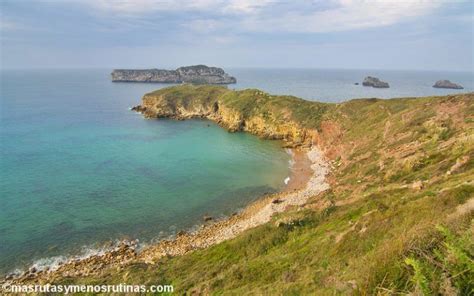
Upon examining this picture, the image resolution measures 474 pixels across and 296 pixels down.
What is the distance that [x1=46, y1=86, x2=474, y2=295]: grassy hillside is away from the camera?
7.62 meters

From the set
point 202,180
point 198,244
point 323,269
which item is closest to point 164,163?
point 202,180

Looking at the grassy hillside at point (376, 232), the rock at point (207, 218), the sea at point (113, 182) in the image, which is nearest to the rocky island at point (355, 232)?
the grassy hillside at point (376, 232)

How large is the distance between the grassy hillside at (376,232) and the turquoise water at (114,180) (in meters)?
11.5

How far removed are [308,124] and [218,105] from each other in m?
40.4

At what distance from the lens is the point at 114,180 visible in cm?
4819

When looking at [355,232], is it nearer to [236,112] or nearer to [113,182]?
[113,182]

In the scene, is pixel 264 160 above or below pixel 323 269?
below

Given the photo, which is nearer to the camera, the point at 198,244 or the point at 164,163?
the point at 198,244

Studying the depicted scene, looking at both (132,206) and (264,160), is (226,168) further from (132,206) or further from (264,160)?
(132,206)

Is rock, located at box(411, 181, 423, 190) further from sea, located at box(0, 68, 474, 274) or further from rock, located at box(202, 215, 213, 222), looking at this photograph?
rock, located at box(202, 215, 213, 222)

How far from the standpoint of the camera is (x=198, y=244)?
31312mm

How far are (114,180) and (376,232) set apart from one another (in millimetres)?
41526

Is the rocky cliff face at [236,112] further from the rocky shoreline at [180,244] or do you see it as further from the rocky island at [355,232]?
the rocky shoreline at [180,244]

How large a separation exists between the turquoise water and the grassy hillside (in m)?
11.5
